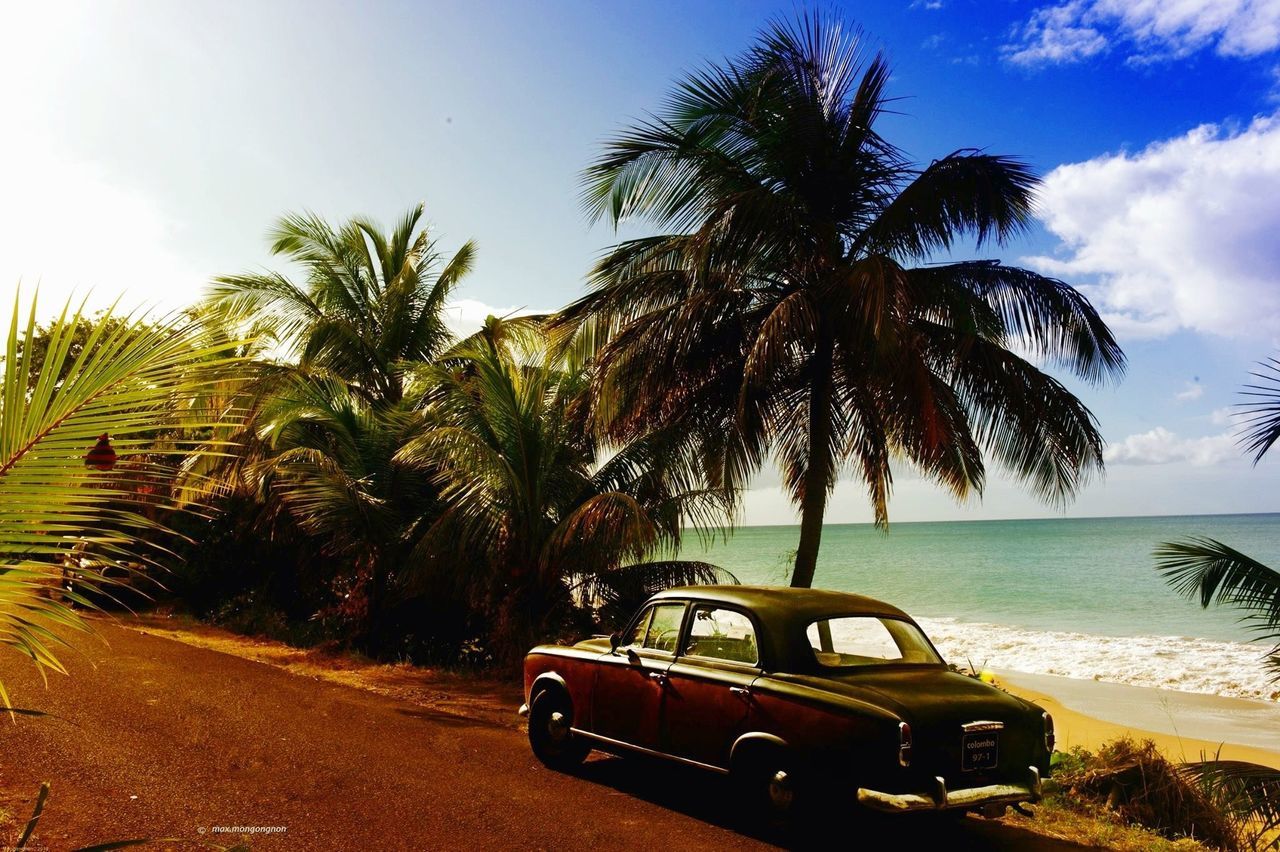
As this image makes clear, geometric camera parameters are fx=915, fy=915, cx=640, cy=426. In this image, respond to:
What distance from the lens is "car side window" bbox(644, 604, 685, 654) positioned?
23.5 feet

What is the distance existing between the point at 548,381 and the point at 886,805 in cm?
958

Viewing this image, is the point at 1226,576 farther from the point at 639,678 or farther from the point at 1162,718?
the point at 1162,718

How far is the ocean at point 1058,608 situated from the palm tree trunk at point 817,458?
1.60 m

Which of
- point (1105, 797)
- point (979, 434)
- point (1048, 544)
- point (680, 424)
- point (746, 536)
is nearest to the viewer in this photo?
point (1105, 797)

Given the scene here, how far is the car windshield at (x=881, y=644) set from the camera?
6520mm

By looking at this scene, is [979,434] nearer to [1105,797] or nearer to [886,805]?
[1105,797]

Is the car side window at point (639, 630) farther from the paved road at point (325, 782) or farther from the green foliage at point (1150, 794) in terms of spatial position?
the green foliage at point (1150, 794)

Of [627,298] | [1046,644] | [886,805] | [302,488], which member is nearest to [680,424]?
[627,298]

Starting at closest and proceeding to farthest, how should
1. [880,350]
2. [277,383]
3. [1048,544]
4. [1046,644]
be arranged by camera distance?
[880,350] < [277,383] < [1046,644] < [1048,544]

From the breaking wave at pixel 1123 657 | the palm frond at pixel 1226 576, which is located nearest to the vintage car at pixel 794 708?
the palm frond at pixel 1226 576

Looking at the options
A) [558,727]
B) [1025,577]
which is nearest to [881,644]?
[558,727]

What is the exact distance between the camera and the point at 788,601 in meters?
6.70

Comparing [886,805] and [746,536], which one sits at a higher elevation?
[746,536]

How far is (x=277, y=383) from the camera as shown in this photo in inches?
622
